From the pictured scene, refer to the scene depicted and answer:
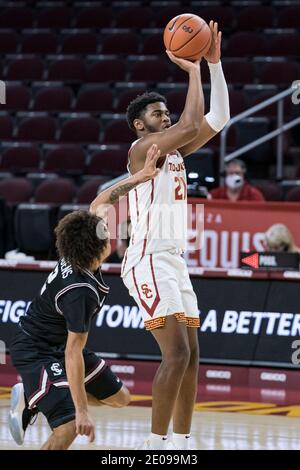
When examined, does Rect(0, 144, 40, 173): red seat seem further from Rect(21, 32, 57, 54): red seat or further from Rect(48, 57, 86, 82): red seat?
Rect(21, 32, 57, 54): red seat

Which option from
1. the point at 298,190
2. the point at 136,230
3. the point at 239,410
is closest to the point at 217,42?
the point at 136,230

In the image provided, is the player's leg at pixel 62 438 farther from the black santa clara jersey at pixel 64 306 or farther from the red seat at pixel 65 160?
the red seat at pixel 65 160

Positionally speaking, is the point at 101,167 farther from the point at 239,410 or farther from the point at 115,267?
the point at 239,410

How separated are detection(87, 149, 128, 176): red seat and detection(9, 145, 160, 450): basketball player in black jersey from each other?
26.4 feet

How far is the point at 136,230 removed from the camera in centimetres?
605

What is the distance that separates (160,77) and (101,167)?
7.78ft

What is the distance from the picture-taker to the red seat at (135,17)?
1731 cm

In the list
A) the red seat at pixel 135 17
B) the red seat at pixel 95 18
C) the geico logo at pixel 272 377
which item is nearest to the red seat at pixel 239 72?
the red seat at pixel 135 17

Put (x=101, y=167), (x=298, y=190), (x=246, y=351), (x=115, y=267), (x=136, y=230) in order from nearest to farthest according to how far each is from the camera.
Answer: (x=136, y=230), (x=246, y=351), (x=115, y=267), (x=298, y=190), (x=101, y=167)

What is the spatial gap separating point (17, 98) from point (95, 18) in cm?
266

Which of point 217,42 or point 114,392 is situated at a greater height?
point 217,42

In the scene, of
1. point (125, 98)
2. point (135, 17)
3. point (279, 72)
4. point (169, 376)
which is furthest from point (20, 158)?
point (169, 376)

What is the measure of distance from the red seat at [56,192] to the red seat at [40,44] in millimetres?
4575
